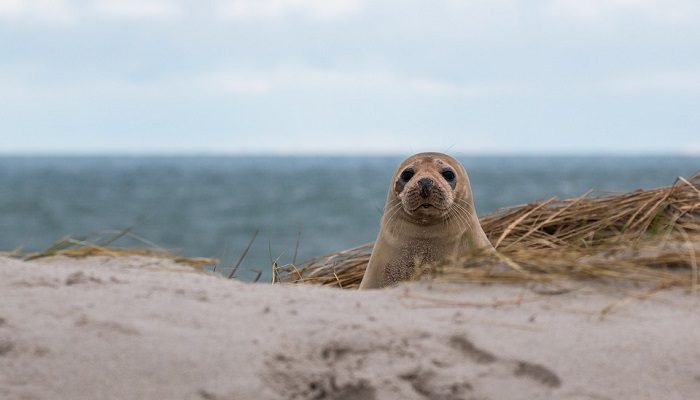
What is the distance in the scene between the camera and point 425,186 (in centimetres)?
538

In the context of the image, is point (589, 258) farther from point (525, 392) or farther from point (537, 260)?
point (525, 392)

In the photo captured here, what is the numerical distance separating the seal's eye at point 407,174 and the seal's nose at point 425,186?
304mm

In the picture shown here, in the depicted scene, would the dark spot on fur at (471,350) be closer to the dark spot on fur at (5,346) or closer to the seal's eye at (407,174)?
the dark spot on fur at (5,346)

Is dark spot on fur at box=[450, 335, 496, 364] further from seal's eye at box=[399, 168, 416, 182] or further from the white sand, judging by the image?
seal's eye at box=[399, 168, 416, 182]

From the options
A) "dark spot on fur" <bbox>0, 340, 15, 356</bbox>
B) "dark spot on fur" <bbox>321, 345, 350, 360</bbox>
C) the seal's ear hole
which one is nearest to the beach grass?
the seal's ear hole

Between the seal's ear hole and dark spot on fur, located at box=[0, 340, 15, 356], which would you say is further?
the seal's ear hole

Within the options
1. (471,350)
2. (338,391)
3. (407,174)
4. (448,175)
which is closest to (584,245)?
(448,175)

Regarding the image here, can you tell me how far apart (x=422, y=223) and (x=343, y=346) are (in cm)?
261

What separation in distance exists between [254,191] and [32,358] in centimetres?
6206

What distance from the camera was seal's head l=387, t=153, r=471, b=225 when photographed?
5.41m

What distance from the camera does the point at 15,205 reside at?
46812mm

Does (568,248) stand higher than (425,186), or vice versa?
(425,186)

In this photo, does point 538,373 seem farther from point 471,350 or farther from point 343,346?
point 343,346

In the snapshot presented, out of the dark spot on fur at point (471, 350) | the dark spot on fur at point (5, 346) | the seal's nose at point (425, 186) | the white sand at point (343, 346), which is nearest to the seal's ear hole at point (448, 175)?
the seal's nose at point (425, 186)
